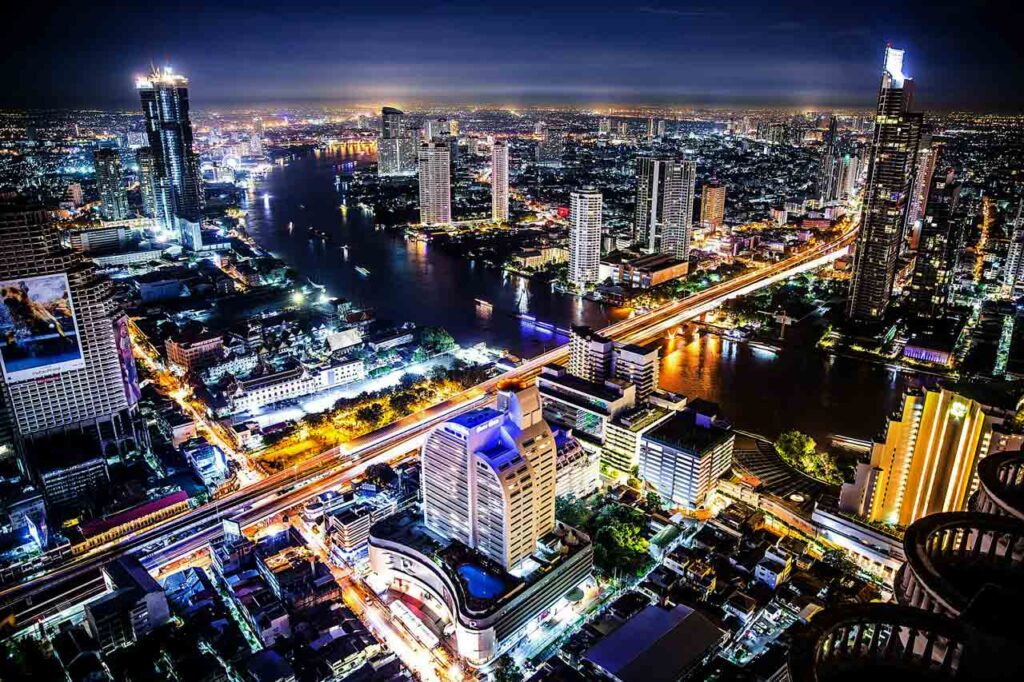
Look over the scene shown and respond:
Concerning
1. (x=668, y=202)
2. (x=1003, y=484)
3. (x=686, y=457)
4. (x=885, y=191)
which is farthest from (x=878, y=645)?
(x=668, y=202)

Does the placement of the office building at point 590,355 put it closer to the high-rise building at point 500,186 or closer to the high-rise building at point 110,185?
the high-rise building at point 500,186

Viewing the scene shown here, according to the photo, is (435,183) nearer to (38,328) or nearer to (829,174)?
(829,174)

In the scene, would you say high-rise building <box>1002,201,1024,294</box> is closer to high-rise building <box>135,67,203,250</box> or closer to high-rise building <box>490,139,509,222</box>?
high-rise building <box>490,139,509,222</box>

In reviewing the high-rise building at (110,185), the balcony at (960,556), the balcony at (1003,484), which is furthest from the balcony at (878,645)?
the high-rise building at (110,185)

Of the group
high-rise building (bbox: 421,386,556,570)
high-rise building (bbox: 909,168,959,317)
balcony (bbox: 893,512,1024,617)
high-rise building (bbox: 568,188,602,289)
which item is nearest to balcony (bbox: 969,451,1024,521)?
balcony (bbox: 893,512,1024,617)

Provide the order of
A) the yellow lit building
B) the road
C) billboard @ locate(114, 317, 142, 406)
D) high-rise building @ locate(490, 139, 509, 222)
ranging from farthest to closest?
high-rise building @ locate(490, 139, 509, 222)
billboard @ locate(114, 317, 142, 406)
the road
the yellow lit building

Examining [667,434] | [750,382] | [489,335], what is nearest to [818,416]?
[750,382]
